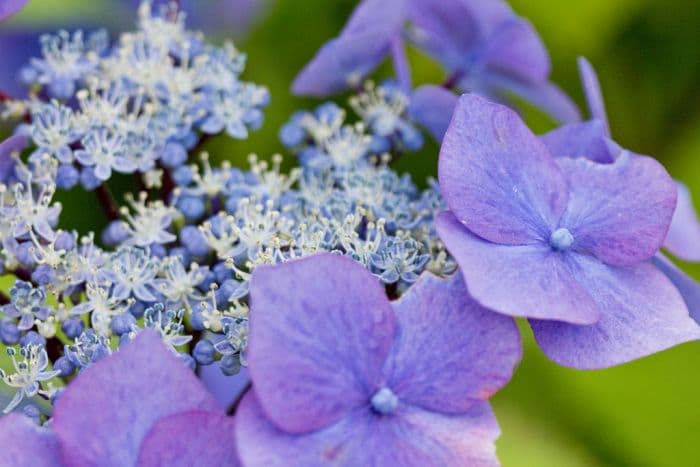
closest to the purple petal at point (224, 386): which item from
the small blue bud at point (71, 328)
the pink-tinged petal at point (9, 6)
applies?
the small blue bud at point (71, 328)

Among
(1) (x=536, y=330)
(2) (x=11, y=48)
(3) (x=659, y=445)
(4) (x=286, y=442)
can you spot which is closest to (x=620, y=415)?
(3) (x=659, y=445)

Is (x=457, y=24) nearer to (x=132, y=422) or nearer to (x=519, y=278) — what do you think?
(x=519, y=278)

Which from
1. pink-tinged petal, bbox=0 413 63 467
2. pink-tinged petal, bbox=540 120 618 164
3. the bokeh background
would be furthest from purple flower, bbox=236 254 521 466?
the bokeh background

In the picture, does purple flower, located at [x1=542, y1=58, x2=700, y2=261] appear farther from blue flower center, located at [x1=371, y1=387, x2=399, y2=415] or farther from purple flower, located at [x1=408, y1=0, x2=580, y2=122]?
blue flower center, located at [x1=371, y1=387, x2=399, y2=415]

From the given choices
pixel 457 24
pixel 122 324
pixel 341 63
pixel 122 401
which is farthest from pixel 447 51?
pixel 122 401

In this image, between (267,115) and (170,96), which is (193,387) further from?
(267,115)

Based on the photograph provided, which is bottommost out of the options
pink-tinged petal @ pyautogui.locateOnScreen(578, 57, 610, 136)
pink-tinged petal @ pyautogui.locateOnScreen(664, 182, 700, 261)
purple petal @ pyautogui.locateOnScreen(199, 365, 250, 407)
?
purple petal @ pyautogui.locateOnScreen(199, 365, 250, 407)
